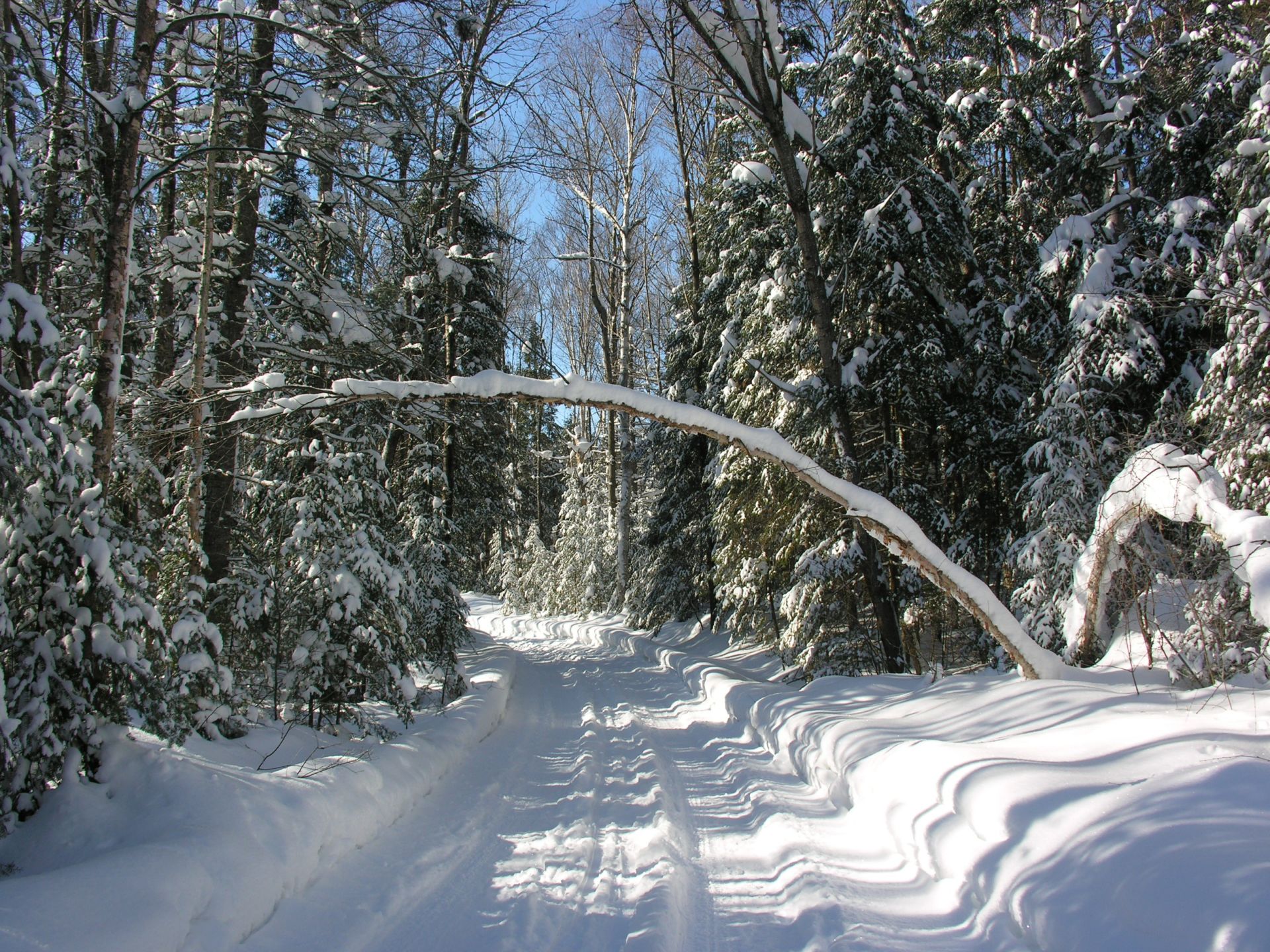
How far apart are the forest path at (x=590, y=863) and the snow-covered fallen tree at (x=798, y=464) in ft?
7.48

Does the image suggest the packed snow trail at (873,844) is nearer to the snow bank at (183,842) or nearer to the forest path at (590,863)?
the forest path at (590,863)

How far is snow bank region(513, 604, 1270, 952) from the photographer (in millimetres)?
2691

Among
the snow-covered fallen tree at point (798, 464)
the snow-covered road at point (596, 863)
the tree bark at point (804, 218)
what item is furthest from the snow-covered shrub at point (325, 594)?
the tree bark at point (804, 218)

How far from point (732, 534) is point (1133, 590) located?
25.4 feet

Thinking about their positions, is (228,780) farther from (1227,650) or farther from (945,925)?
(1227,650)

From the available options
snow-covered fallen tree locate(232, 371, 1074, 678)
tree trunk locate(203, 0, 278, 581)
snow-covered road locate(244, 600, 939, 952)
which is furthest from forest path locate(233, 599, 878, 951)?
tree trunk locate(203, 0, 278, 581)

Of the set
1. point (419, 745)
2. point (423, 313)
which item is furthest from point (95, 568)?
point (423, 313)

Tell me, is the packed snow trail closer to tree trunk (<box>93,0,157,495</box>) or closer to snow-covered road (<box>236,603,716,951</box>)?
snow-covered road (<box>236,603,716,951</box>)

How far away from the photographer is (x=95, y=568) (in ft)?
12.8

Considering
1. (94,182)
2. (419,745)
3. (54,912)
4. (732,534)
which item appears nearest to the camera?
(54,912)

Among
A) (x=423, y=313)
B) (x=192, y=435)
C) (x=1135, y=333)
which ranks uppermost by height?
(x=423, y=313)

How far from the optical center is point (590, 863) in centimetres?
436

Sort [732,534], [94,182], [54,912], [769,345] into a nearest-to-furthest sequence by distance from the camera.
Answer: [54,912], [94,182], [769,345], [732,534]

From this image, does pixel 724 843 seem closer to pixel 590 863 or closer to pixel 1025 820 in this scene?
pixel 590 863
